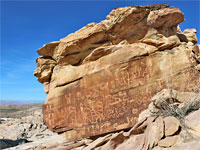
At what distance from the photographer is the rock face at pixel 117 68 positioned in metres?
5.97

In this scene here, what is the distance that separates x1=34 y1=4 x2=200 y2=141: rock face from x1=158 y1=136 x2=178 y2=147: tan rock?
201 cm

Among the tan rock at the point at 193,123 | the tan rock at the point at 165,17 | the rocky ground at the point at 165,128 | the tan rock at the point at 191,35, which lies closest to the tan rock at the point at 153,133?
the rocky ground at the point at 165,128

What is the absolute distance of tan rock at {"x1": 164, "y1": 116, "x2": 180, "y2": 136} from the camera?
4.04m

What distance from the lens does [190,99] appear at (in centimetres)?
503

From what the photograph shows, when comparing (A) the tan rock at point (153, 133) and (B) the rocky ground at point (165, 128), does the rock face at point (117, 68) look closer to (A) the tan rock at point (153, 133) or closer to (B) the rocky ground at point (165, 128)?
(B) the rocky ground at point (165, 128)

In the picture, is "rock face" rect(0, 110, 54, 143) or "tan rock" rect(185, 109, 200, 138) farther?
"rock face" rect(0, 110, 54, 143)

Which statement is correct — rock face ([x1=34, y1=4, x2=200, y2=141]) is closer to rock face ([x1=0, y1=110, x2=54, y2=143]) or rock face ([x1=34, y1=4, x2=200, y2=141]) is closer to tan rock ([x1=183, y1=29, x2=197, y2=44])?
tan rock ([x1=183, y1=29, x2=197, y2=44])

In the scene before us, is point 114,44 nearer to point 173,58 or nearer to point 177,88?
point 173,58

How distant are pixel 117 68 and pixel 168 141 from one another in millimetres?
3358

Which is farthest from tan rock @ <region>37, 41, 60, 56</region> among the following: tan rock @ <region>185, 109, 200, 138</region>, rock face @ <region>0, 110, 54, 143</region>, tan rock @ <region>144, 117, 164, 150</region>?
rock face @ <region>0, 110, 54, 143</region>

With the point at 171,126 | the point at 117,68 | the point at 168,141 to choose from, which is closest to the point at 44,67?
the point at 117,68

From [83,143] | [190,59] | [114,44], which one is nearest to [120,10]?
[114,44]

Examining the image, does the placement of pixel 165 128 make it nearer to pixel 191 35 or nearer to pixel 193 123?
pixel 193 123

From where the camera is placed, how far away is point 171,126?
13.7 ft
